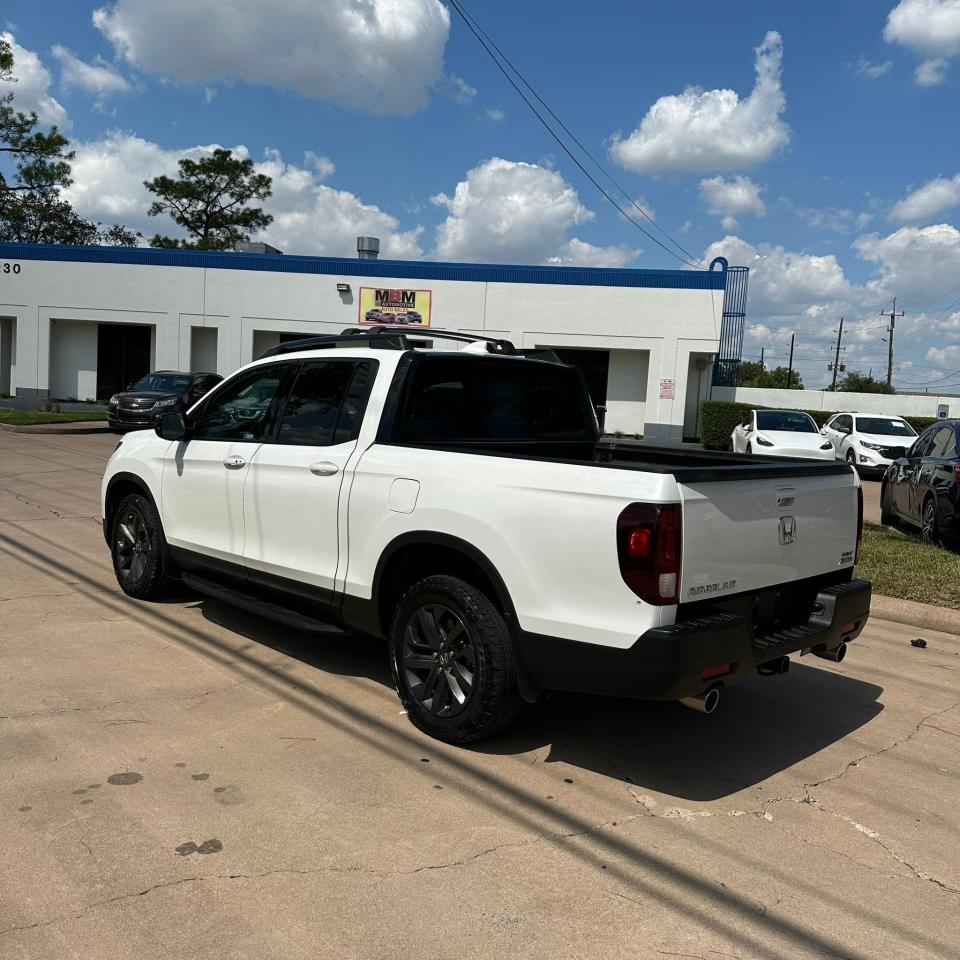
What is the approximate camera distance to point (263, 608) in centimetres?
509

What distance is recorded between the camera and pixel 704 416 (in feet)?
98.5

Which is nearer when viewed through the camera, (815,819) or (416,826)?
(416,826)

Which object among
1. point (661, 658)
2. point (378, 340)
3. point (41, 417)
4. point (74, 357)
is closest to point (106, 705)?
point (378, 340)

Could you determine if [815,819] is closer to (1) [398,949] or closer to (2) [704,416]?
(1) [398,949]

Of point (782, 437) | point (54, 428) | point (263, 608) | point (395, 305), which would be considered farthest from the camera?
point (395, 305)

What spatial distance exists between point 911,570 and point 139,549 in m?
6.66

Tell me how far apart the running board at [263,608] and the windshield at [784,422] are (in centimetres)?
1807

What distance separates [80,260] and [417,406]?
98.7 feet

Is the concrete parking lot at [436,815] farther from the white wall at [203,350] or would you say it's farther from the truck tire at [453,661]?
the white wall at [203,350]

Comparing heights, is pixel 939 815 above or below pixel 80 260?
below

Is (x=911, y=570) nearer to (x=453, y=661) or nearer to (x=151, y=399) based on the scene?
(x=453, y=661)

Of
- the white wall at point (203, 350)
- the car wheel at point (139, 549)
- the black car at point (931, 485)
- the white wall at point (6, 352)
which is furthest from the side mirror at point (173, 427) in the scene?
the white wall at point (6, 352)

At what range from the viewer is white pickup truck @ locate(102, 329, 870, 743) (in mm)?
3529

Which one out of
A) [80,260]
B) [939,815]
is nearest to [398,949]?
[939,815]
